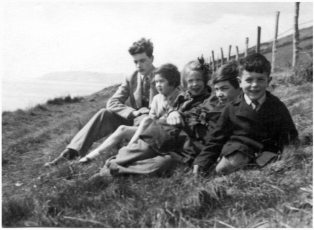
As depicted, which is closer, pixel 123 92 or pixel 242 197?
pixel 242 197

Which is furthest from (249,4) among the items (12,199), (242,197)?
(12,199)

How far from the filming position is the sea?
3.68 m

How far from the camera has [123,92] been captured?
13.4 feet

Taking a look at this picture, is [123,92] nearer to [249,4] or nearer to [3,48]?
[3,48]

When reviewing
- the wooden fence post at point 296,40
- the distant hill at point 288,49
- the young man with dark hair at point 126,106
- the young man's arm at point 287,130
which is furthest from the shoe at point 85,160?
the wooden fence post at point 296,40

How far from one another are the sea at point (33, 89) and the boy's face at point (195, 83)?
0.92 metres

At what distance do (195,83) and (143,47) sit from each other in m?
0.70

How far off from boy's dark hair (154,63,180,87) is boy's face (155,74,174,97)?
3cm

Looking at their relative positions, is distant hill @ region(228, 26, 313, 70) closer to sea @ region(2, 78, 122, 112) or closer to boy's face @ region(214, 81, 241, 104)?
boy's face @ region(214, 81, 241, 104)

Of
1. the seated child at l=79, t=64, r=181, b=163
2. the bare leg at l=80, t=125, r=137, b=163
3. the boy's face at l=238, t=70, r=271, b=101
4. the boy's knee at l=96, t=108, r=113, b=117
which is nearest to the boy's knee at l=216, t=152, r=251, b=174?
the boy's face at l=238, t=70, r=271, b=101

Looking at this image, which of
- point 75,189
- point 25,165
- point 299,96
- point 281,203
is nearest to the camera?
point 281,203

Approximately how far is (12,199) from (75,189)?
539 mm

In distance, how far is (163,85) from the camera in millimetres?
3607

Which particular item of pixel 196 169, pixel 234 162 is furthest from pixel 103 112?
pixel 234 162
